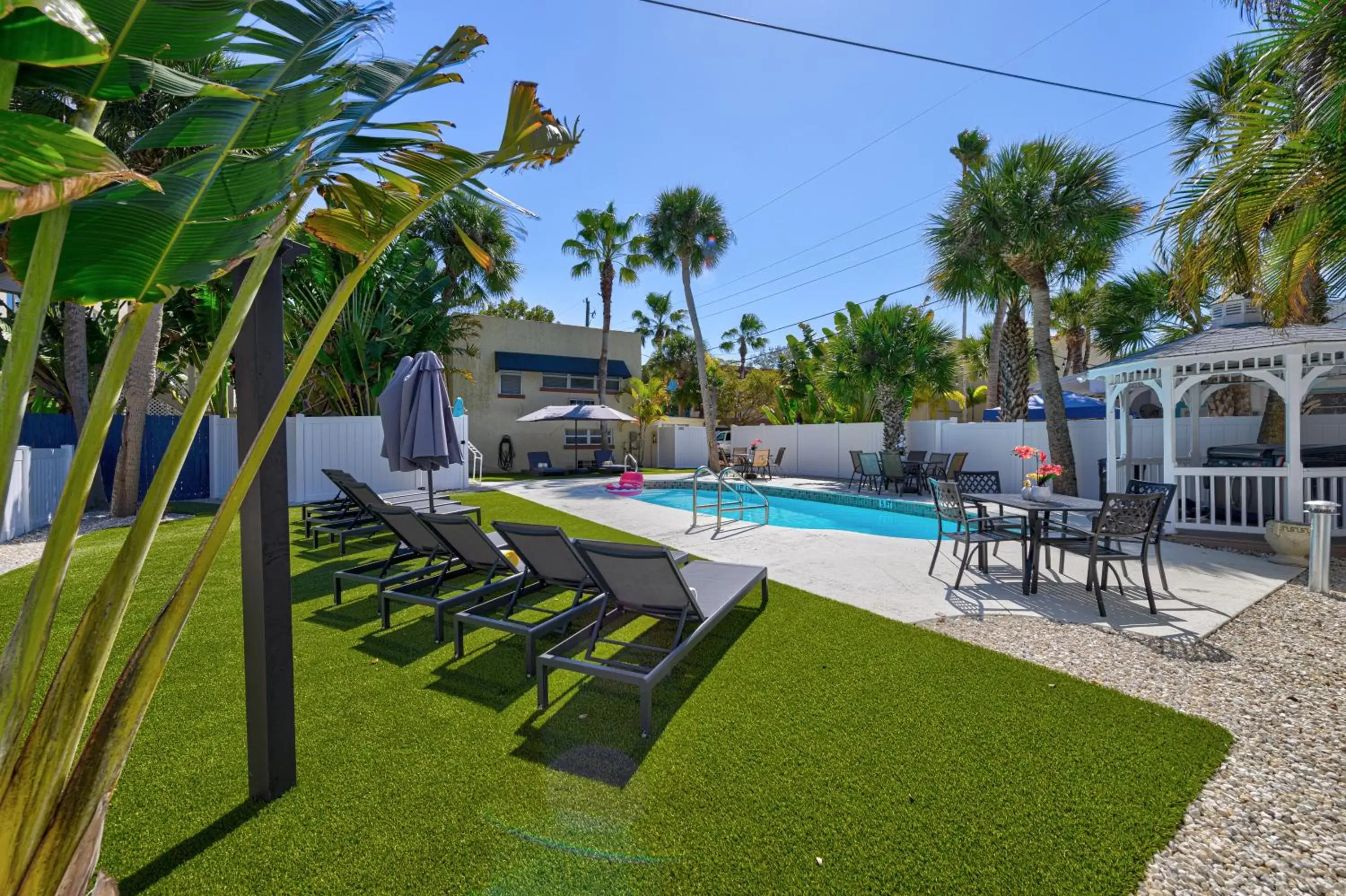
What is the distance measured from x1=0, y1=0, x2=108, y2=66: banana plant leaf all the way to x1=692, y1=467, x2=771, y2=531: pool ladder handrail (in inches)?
303

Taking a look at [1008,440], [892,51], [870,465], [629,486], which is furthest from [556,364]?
[892,51]

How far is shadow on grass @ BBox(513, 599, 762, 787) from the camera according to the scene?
118 inches

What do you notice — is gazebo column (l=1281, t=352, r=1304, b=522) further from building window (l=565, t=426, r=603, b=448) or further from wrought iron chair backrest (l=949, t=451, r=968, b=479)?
building window (l=565, t=426, r=603, b=448)

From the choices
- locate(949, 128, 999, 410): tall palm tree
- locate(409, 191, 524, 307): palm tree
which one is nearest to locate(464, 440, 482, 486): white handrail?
locate(409, 191, 524, 307): palm tree

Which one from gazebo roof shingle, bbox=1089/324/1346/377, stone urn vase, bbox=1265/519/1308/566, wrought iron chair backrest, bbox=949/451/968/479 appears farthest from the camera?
wrought iron chair backrest, bbox=949/451/968/479

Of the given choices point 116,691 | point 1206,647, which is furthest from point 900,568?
point 116,691

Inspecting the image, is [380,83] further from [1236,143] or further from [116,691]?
[1236,143]

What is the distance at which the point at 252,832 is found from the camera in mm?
2428

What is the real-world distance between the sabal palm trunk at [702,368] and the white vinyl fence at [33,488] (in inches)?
613

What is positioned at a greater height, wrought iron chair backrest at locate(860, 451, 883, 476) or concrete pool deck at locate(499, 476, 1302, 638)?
wrought iron chair backrest at locate(860, 451, 883, 476)

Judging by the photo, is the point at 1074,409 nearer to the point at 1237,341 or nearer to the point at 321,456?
the point at 1237,341

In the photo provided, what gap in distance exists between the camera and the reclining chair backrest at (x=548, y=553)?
4.18m

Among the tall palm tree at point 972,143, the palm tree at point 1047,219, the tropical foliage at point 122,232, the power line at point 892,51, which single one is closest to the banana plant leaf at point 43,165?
the tropical foliage at point 122,232

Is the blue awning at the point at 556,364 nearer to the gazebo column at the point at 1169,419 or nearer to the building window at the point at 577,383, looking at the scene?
the building window at the point at 577,383
